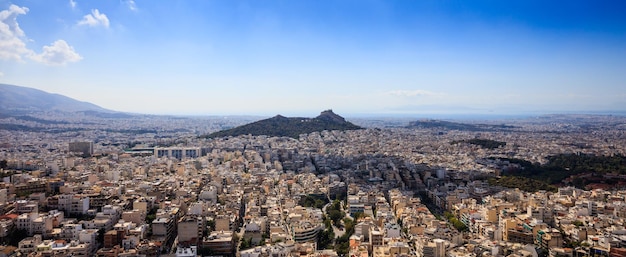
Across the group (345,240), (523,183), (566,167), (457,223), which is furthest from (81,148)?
(566,167)

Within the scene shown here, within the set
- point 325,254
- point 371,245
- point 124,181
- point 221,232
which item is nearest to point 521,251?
point 371,245

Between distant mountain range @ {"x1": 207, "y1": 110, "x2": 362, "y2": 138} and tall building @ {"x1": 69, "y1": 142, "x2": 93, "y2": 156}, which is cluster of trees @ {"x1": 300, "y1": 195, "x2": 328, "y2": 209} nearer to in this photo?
tall building @ {"x1": 69, "y1": 142, "x2": 93, "y2": 156}

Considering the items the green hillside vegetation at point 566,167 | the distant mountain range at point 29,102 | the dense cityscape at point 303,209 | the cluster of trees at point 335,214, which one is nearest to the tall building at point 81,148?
the dense cityscape at point 303,209

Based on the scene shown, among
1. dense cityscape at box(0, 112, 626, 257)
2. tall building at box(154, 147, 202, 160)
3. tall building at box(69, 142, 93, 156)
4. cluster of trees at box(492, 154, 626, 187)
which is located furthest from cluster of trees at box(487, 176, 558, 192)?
tall building at box(69, 142, 93, 156)

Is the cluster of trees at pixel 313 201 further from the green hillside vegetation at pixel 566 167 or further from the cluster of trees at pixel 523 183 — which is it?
the green hillside vegetation at pixel 566 167

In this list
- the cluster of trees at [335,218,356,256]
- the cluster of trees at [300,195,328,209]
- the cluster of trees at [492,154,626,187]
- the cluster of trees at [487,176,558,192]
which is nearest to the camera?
the cluster of trees at [335,218,356,256]

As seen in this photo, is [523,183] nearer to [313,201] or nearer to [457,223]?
[457,223]
